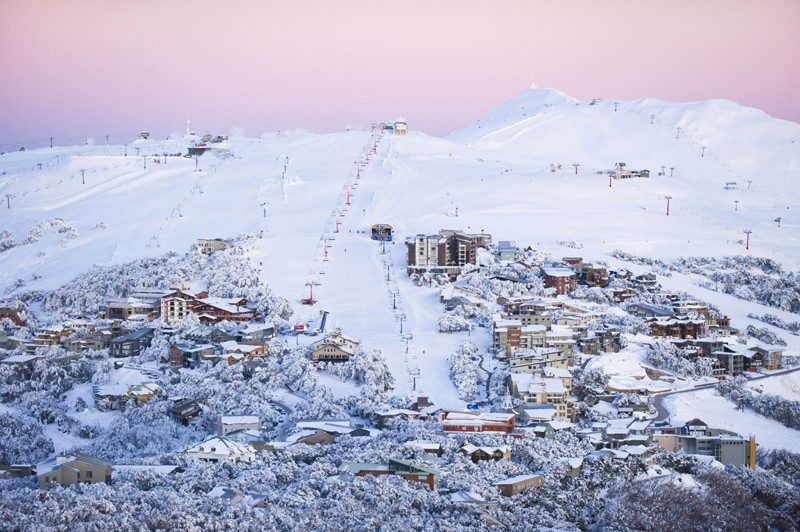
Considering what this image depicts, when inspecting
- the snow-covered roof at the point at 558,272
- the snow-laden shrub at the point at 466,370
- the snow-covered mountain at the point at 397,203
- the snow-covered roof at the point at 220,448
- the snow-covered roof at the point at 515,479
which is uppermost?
the snow-covered mountain at the point at 397,203

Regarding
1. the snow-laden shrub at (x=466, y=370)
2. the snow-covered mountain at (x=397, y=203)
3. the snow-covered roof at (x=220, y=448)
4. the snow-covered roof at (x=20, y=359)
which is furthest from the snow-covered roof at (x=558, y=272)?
the snow-covered roof at (x=220, y=448)

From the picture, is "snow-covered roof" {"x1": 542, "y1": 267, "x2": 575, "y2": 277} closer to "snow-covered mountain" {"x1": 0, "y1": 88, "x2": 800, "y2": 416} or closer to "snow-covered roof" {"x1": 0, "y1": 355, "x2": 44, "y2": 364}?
"snow-covered mountain" {"x1": 0, "y1": 88, "x2": 800, "y2": 416}

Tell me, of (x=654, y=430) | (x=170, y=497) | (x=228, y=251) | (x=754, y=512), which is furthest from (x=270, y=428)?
(x=228, y=251)

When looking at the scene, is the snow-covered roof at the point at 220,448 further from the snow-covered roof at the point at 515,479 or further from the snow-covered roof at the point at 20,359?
the snow-covered roof at the point at 20,359

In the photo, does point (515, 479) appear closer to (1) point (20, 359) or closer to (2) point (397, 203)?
(1) point (20, 359)

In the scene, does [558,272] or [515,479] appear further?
[558,272]

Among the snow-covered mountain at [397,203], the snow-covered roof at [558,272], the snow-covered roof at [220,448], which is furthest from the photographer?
the snow-covered mountain at [397,203]

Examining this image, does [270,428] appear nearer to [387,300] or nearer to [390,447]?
[390,447]

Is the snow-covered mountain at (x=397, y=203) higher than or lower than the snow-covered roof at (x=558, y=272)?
higher

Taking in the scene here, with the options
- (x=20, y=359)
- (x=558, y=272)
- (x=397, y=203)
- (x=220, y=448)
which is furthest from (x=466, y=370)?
(x=397, y=203)

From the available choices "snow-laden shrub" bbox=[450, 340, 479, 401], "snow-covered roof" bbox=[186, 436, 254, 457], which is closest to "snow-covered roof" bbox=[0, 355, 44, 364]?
"snow-covered roof" bbox=[186, 436, 254, 457]
